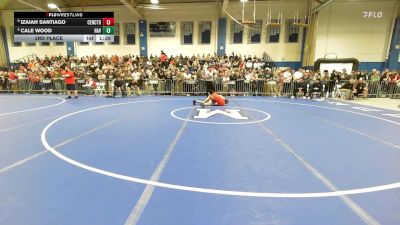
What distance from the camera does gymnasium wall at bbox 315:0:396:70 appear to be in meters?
22.2

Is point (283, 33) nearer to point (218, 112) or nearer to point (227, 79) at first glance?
point (227, 79)

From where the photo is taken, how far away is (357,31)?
2269 centimetres

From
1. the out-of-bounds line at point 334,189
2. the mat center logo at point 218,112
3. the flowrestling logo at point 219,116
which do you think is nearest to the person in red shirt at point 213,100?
the flowrestling logo at point 219,116

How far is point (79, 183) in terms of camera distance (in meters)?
3.80

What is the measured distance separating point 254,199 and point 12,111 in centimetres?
1065

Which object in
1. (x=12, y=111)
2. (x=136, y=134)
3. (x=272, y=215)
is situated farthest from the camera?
(x=12, y=111)

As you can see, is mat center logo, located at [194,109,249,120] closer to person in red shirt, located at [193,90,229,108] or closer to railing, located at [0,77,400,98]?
person in red shirt, located at [193,90,229,108]

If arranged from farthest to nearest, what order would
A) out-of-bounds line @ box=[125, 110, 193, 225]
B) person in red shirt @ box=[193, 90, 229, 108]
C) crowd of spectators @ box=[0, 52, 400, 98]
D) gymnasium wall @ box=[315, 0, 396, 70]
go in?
gymnasium wall @ box=[315, 0, 396, 70]
crowd of spectators @ box=[0, 52, 400, 98]
person in red shirt @ box=[193, 90, 229, 108]
out-of-bounds line @ box=[125, 110, 193, 225]

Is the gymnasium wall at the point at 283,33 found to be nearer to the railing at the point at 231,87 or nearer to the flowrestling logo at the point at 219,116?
the railing at the point at 231,87

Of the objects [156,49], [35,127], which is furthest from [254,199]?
[156,49]

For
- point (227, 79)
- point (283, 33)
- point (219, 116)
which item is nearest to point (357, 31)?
point (283, 33)

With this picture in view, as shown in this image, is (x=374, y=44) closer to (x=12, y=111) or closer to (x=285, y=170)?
(x=285, y=170)
